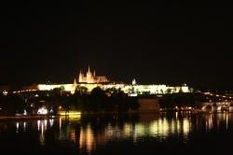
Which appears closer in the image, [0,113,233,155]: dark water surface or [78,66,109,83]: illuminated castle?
[0,113,233,155]: dark water surface

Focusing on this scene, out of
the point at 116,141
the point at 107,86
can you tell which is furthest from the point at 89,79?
the point at 116,141

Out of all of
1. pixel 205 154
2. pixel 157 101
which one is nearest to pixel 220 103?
pixel 157 101

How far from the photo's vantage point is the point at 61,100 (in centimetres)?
5666

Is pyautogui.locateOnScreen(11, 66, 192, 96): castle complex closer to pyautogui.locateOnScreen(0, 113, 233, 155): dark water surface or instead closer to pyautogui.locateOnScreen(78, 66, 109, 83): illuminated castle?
pyautogui.locateOnScreen(78, 66, 109, 83): illuminated castle

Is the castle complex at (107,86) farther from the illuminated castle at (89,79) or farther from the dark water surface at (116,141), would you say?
the dark water surface at (116,141)

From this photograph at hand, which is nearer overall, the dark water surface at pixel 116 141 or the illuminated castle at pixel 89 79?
the dark water surface at pixel 116 141

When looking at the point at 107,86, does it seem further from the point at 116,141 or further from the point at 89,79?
the point at 116,141

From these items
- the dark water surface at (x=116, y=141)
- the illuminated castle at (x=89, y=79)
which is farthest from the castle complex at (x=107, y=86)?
the dark water surface at (x=116, y=141)

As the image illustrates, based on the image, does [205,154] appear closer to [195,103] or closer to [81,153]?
[81,153]

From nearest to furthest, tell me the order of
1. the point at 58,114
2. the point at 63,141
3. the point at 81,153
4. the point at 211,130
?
the point at 81,153 < the point at 63,141 < the point at 211,130 < the point at 58,114

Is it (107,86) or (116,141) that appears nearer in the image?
(116,141)

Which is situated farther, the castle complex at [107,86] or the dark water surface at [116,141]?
the castle complex at [107,86]

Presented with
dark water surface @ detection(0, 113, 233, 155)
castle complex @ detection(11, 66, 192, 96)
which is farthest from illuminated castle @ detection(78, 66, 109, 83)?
dark water surface @ detection(0, 113, 233, 155)

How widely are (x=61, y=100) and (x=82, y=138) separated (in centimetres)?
2964
